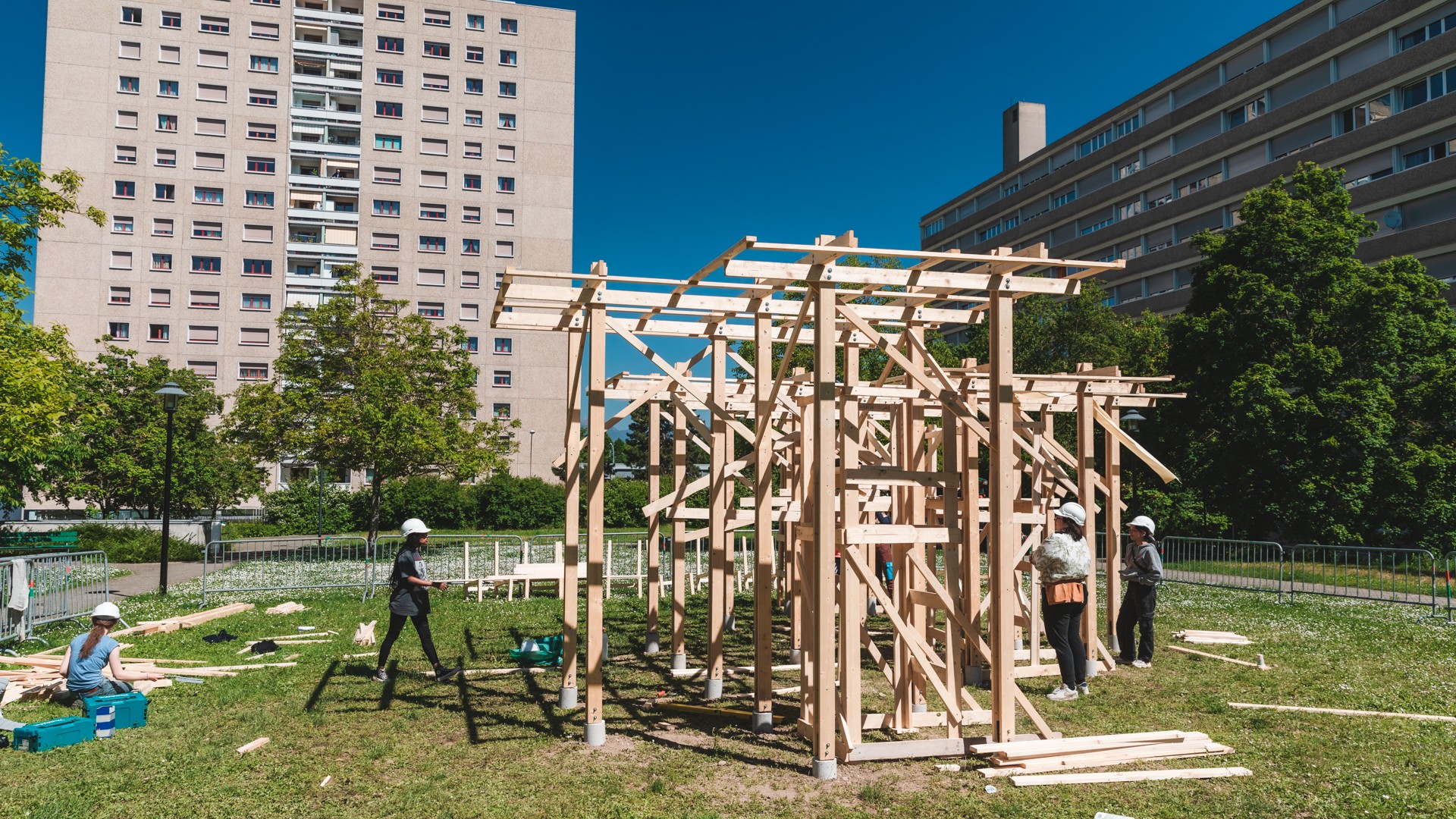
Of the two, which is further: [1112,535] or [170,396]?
[170,396]

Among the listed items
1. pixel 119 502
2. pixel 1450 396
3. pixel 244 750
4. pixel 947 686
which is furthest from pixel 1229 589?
pixel 119 502

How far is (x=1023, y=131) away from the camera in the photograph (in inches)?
2832

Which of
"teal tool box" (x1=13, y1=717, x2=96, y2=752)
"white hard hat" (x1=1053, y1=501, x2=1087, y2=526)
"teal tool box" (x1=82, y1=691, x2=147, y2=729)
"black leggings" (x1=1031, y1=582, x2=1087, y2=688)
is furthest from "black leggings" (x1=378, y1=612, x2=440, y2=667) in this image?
"white hard hat" (x1=1053, y1=501, x2=1087, y2=526)

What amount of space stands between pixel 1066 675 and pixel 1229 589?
1258 centimetres

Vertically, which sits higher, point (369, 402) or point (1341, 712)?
point (369, 402)

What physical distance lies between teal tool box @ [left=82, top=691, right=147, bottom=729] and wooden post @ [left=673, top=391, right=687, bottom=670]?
512 centimetres

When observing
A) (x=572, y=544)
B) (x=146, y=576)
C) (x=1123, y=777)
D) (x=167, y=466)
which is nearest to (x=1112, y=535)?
(x=1123, y=777)

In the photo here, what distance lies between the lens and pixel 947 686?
7.80 m

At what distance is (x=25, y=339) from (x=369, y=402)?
7.99 m

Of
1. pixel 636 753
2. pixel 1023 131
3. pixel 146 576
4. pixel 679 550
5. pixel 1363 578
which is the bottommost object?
pixel 146 576

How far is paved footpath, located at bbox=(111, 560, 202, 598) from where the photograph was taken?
750 inches

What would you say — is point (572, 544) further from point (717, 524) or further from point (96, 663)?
point (96, 663)

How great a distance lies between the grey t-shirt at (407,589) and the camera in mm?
10055

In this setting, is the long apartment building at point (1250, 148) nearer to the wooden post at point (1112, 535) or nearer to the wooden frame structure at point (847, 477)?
the wooden post at point (1112, 535)
